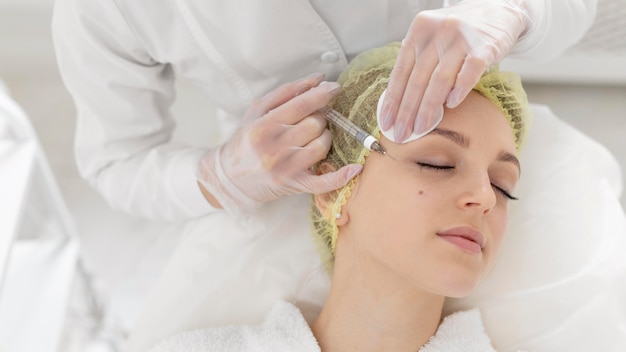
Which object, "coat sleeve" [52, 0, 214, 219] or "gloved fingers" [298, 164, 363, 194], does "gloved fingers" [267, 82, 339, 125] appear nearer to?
"gloved fingers" [298, 164, 363, 194]

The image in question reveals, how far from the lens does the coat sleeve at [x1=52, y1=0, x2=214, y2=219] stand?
132 cm

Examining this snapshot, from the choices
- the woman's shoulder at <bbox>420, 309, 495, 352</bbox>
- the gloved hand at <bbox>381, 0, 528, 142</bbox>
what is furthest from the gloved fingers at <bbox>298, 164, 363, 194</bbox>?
the woman's shoulder at <bbox>420, 309, 495, 352</bbox>

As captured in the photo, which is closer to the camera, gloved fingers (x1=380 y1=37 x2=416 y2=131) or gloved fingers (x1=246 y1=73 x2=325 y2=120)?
gloved fingers (x1=380 y1=37 x2=416 y2=131)

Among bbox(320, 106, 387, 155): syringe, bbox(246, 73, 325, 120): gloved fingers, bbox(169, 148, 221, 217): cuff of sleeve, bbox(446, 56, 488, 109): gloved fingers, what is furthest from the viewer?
bbox(169, 148, 221, 217): cuff of sleeve

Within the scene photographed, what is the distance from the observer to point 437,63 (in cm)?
111

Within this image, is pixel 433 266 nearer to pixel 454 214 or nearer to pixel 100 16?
pixel 454 214

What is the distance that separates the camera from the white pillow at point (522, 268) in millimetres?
1400

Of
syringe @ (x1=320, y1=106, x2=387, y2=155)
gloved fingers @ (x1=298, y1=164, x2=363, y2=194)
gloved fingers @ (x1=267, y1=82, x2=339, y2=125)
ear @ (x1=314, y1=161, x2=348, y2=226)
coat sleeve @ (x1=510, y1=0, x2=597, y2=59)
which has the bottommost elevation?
ear @ (x1=314, y1=161, x2=348, y2=226)

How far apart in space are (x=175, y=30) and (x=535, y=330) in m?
0.91

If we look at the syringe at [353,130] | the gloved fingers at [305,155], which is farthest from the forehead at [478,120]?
the gloved fingers at [305,155]

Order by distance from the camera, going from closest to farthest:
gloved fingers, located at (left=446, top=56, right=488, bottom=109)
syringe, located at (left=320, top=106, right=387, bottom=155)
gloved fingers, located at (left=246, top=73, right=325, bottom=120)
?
gloved fingers, located at (left=446, top=56, right=488, bottom=109) < syringe, located at (left=320, top=106, right=387, bottom=155) < gloved fingers, located at (left=246, top=73, right=325, bottom=120)

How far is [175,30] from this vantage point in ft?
4.31

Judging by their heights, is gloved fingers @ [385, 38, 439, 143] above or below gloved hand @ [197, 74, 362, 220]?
above

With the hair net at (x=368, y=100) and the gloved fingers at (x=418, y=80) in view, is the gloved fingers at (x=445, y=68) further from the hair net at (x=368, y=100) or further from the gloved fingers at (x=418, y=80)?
the hair net at (x=368, y=100)
